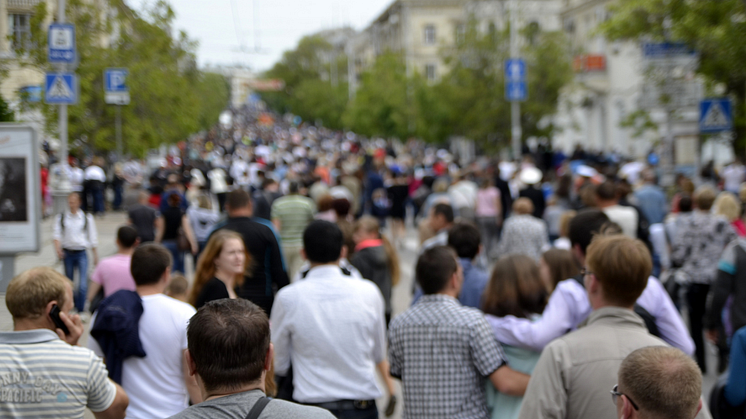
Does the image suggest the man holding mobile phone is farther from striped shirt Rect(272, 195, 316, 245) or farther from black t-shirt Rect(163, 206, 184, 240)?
black t-shirt Rect(163, 206, 184, 240)

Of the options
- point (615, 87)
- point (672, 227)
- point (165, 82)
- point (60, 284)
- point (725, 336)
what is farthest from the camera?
point (615, 87)

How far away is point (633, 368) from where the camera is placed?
2.50 m

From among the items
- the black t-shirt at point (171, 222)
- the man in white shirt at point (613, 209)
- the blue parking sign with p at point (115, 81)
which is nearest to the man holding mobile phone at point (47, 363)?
the man in white shirt at point (613, 209)

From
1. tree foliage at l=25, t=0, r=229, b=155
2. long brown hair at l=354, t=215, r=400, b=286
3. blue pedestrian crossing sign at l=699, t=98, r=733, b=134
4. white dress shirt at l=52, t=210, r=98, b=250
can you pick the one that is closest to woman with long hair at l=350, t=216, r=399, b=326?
long brown hair at l=354, t=215, r=400, b=286

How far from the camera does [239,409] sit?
2.31 metres

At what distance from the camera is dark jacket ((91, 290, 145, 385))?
4.12m

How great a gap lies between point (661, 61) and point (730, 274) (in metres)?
8.37

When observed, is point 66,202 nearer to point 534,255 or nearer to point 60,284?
point 534,255

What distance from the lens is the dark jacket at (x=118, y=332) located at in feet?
13.5

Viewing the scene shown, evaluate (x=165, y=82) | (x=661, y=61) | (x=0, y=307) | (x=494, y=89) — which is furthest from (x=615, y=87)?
(x=0, y=307)

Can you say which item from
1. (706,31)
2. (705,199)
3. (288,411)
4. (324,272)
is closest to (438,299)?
(324,272)

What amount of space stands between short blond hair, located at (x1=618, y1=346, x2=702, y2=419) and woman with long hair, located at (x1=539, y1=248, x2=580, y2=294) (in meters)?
2.74

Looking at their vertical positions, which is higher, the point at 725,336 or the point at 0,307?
the point at 0,307

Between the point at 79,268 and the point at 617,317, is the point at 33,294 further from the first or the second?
the point at 79,268
